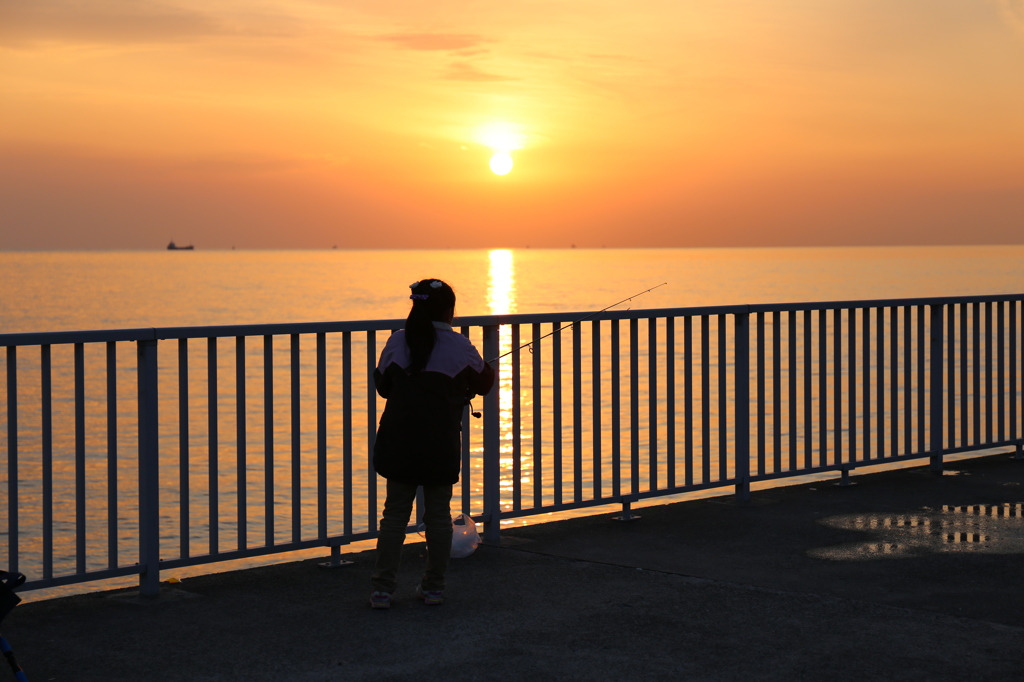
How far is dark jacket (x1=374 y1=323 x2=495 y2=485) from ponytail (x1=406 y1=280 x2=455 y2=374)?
37 millimetres

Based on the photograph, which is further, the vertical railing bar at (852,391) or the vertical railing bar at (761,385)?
the vertical railing bar at (852,391)

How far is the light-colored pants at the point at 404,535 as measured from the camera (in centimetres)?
517

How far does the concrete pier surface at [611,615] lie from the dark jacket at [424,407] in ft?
2.10

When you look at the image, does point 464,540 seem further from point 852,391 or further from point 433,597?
point 852,391

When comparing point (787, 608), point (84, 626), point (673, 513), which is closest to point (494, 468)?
point (673, 513)

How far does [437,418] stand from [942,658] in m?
2.25

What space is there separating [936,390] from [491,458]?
399 centimetres

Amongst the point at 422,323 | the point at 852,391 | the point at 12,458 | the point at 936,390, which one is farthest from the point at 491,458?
the point at 936,390

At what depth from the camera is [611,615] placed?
5.02 m

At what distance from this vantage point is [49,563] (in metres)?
5.05

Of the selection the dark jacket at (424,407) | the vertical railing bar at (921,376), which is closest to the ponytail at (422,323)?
the dark jacket at (424,407)

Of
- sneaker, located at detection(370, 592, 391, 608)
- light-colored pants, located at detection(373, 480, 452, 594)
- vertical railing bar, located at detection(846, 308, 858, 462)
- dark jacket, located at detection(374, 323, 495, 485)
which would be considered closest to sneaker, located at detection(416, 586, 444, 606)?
light-colored pants, located at detection(373, 480, 452, 594)

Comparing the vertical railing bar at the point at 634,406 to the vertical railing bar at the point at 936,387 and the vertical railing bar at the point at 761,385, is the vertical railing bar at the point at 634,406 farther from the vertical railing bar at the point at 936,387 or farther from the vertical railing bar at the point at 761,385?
the vertical railing bar at the point at 936,387

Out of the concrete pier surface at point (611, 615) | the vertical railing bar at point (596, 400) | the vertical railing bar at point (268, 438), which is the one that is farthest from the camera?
the vertical railing bar at point (596, 400)
